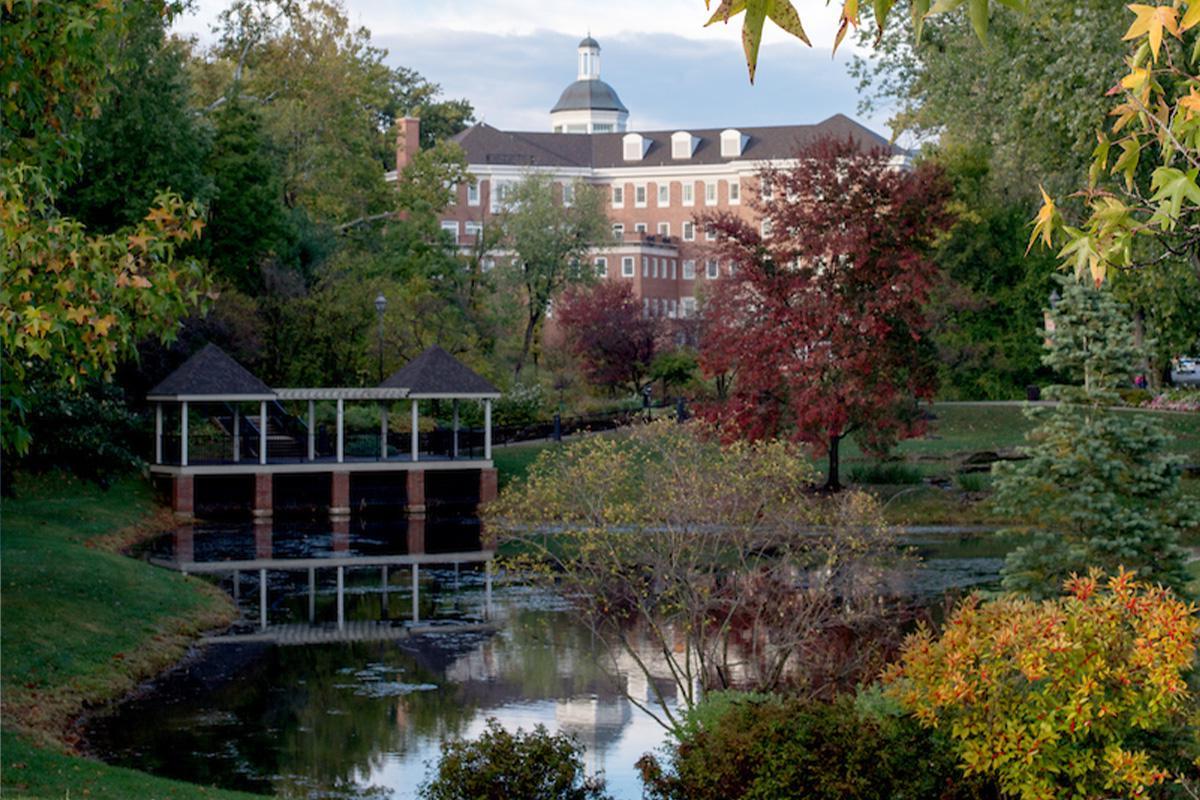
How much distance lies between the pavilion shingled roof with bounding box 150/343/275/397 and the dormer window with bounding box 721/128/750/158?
65.5 meters

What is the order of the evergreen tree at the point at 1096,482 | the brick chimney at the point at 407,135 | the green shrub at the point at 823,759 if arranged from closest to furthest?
the green shrub at the point at 823,759, the evergreen tree at the point at 1096,482, the brick chimney at the point at 407,135

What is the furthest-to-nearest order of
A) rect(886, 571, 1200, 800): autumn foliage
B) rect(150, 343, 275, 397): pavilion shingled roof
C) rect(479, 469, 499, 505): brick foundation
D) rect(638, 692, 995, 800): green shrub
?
rect(479, 469, 499, 505): brick foundation
rect(150, 343, 275, 397): pavilion shingled roof
rect(638, 692, 995, 800): green shrub
rect(886, 571, 1200, 800): autumn foliage

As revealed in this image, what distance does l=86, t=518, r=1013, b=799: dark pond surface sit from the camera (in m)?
15.7

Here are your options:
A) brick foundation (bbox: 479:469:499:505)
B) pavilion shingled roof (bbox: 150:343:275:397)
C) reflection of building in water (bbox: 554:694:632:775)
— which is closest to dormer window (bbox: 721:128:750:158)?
brick foundation (bbox: 479:469:499:505)

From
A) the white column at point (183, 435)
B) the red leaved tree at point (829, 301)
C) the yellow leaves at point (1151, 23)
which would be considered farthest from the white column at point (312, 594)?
the yellow leaves at point (1151, 23)

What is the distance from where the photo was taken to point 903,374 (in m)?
36.1

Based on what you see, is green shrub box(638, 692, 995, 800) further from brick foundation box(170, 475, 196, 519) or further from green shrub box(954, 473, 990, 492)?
green shrub box(954, 473, 990, 492)

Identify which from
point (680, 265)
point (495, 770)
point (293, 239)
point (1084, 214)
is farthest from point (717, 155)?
point (495, 770)

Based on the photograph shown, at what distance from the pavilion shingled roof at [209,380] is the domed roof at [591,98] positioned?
80.3m

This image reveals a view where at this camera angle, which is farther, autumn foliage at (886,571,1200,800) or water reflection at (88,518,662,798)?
water reflection at (88,518,662,798)

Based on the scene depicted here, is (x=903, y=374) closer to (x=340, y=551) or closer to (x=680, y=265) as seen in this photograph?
(x=340, y=551)

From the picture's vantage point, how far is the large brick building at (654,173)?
9606 centimetres

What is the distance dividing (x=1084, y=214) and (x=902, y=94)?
7.63m

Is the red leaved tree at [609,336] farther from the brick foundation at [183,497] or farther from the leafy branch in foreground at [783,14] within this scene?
the leafy branch in foreground at [783,14]
